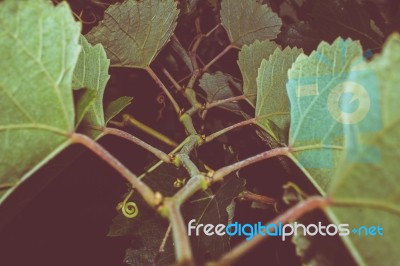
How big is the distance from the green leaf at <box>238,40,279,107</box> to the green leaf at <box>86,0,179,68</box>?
0.21 m

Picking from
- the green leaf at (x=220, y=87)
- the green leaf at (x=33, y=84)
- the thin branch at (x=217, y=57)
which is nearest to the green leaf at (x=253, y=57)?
the green leaf at (x=220, y=87)

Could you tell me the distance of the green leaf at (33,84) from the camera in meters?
0.65

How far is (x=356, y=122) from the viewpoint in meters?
0.52

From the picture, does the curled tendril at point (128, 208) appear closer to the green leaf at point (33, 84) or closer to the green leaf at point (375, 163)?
the green leaf at point (33, 84)

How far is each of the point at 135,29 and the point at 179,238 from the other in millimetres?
739

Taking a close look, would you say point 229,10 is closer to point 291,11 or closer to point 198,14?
point 198,14

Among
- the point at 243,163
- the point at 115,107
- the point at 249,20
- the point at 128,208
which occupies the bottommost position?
the point at 128,208

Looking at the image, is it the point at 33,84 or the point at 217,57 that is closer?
the point at 33,84

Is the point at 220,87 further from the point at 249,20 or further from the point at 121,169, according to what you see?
the point at 121,169

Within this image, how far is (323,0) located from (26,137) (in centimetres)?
100

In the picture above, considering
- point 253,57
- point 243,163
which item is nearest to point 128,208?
point 243,163

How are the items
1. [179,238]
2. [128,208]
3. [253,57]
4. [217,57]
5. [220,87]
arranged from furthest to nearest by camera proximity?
[217,57] < [220,87] < [253,57] < [128,208] < [179,238]

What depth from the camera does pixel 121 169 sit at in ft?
2.02

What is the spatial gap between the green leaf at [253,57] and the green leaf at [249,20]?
0.48 feet
